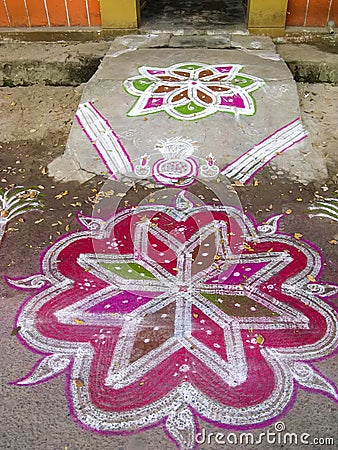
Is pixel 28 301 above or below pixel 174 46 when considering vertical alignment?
below

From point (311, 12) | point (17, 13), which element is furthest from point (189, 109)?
point (17, 13)

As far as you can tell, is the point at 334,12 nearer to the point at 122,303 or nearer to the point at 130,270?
the point at 130,270

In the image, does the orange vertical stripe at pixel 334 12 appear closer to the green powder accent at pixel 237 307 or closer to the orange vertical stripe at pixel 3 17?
the orange vertical stripe at pixel 3 17

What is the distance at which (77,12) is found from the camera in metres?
5.39

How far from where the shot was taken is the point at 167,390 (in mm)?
2182

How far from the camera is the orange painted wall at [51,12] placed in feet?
17.6

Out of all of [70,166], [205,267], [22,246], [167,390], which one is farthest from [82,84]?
[167,390]

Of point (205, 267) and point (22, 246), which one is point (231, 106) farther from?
point (22, 246)

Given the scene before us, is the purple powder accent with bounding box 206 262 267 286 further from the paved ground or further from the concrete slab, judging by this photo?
the concrete slab

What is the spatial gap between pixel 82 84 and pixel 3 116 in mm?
923

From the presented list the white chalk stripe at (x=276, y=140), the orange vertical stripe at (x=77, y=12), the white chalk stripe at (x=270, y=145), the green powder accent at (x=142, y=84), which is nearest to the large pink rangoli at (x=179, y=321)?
the white chalk stripe at (x=270, y=145)

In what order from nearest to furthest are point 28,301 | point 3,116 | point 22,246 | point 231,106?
point 28,301
point 22,246
point 231,106
point 3,116

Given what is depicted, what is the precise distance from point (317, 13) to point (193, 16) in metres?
1.43

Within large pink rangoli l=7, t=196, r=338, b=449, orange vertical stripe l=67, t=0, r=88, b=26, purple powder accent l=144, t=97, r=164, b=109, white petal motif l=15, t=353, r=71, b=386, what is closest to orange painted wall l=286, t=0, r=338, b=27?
purple powder accent l=144, t=97, r=164, b=109
